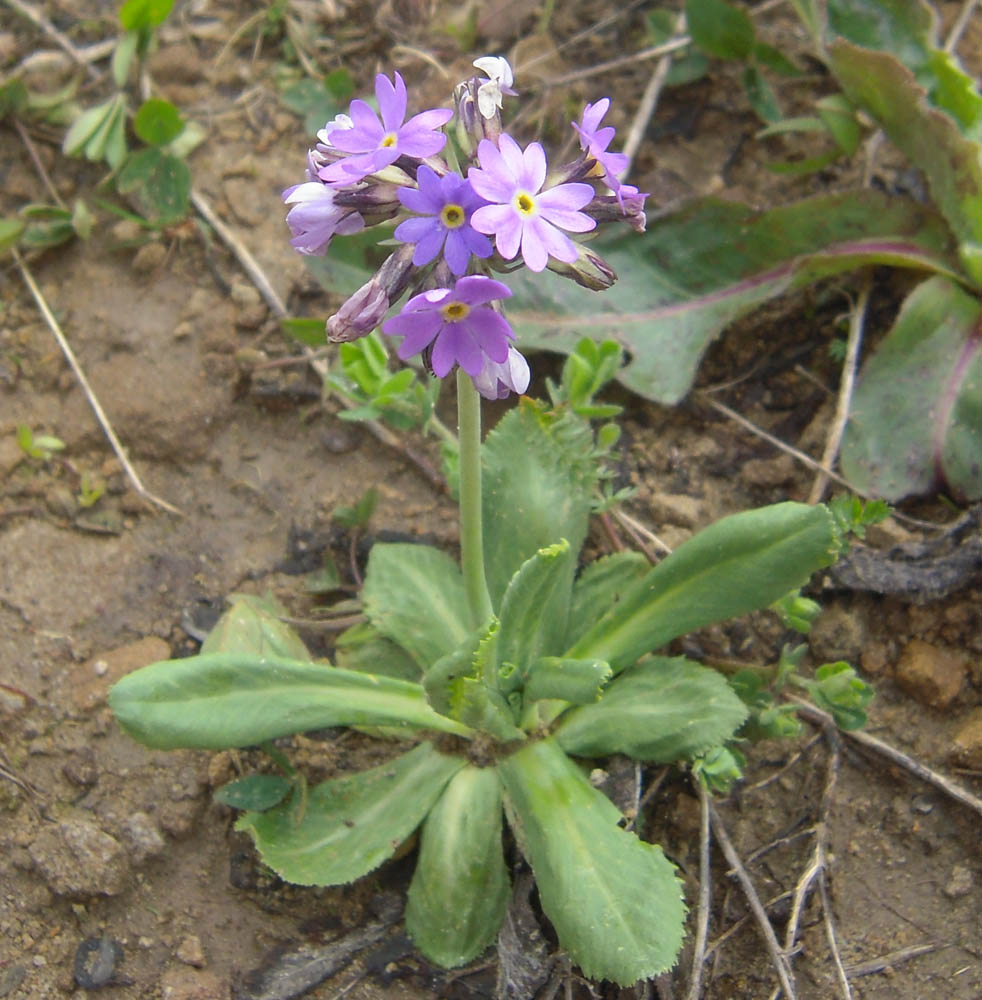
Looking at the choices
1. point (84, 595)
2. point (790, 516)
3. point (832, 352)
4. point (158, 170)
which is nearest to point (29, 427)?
point (84, 595)

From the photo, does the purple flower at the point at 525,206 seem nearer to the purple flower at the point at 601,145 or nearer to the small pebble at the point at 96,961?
the purple flower at the point at 601,145

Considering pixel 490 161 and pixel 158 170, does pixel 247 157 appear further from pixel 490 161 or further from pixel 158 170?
pixel 490 161

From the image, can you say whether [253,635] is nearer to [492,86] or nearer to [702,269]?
[492,86]

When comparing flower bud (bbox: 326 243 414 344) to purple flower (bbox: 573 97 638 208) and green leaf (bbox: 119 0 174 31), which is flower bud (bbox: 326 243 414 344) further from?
green leaf (bbox: 119 0 174 31)

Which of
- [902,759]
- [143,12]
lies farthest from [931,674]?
[143,12]

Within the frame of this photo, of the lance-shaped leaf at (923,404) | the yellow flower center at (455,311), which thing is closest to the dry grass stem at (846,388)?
the lance-shaped leaf at (923,404)
